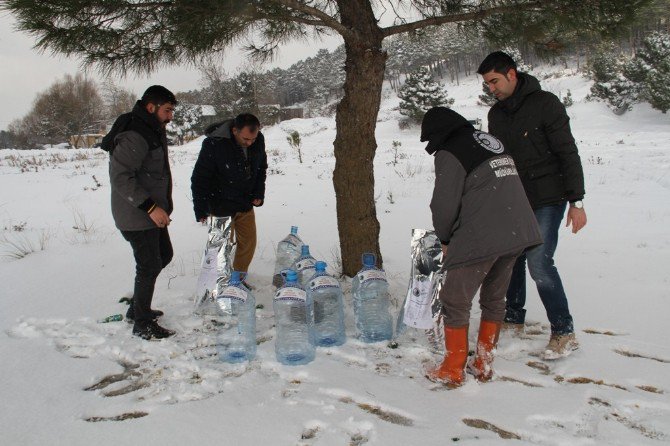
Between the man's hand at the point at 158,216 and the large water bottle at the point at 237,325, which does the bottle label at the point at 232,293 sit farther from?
the man's hand at the point at 158,216

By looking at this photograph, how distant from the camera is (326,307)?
3.20m

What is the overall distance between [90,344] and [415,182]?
7337 millimetres

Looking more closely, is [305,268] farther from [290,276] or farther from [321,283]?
[290,276]

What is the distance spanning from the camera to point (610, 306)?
11.6ft

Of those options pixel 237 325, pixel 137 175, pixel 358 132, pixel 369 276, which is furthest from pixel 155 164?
pixel 369 276

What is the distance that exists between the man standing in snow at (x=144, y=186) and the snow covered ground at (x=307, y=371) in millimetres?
318

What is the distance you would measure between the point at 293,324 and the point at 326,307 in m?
0.33

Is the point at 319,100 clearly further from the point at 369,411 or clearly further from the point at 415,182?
the point at 369,411

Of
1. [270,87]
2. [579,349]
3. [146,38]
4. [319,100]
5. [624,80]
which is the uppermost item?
[319,100]

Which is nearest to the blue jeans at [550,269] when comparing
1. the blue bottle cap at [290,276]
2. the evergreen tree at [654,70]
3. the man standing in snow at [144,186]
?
the blue bottle cap at [290,276]

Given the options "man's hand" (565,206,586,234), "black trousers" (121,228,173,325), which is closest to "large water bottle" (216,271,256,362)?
"black trousers" (121,228,173,325)

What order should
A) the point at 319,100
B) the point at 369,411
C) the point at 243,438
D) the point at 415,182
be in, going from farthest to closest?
the point at 319,100, the point at 415,182, the point at 369,411, the point at 243,438


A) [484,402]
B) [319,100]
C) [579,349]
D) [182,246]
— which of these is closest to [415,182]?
[182,246]

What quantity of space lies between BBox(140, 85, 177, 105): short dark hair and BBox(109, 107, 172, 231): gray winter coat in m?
0.10
